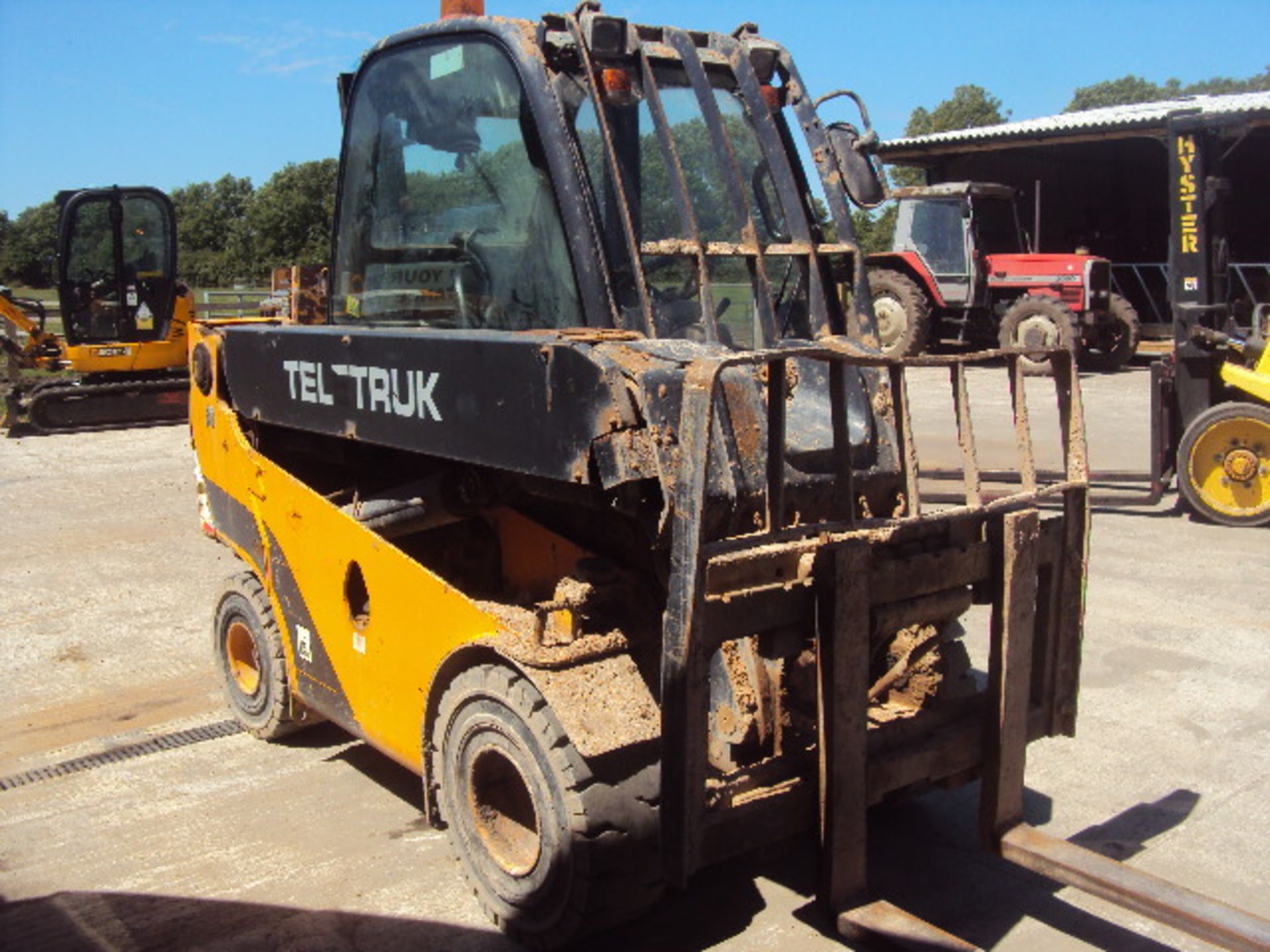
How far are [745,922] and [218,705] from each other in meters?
3.00

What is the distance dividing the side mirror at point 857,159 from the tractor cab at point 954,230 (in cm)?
1580

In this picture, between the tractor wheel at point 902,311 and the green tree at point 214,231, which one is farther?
the green tree at point 214,231

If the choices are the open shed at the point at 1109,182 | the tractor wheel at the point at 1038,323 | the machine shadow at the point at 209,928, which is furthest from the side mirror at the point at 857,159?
the open shed at the point at 1109,182

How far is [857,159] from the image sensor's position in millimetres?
4184

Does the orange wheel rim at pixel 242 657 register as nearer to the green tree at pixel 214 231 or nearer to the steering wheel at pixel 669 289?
the steering wheel at pixel 669 289

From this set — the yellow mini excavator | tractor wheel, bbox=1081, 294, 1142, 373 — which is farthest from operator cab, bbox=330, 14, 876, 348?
tractor wheel, bbox=1081, 294, 1142, 373

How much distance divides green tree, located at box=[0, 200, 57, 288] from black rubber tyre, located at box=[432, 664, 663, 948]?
4275cm

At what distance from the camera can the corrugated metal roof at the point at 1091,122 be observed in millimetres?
21219

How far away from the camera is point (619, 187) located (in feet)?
12.0

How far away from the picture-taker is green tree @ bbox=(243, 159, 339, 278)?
4328 cm

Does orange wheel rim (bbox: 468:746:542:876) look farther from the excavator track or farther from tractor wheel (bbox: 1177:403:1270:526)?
the excavator track

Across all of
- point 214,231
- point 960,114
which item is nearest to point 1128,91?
point 960,114

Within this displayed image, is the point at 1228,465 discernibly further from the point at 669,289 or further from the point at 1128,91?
the point at 1128,91

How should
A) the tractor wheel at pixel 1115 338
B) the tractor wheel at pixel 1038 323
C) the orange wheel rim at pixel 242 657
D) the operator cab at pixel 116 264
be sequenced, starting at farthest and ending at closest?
the tractor wheel at pixel 1115 338 < the tractor wheel at pixel 1038 323 < the operator cab at pixel 116 264 < the orange wheel rim at pixel 242 657
